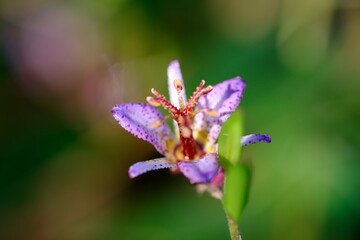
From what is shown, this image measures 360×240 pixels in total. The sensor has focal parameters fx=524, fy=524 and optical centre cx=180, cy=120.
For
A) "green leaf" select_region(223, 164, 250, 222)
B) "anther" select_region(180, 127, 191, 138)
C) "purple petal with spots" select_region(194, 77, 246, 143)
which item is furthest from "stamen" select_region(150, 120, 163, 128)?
"green leaf" select_region(223, 164, 250, 222)

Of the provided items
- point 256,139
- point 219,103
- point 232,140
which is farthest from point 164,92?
point 232,140

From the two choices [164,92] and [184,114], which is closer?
[184,114]

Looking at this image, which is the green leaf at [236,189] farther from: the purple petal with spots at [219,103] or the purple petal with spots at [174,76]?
the purple petal with spots at [174,76]

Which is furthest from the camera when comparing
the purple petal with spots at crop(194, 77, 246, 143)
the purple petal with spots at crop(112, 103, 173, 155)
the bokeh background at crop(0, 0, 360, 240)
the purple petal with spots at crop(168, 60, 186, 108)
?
the bokeh background at crop(0, 0, 360, 240)

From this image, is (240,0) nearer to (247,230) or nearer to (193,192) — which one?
(193,192)

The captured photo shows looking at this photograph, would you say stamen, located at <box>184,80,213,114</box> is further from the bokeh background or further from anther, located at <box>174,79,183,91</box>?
the bokeh background

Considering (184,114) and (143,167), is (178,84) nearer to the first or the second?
(184,114)
